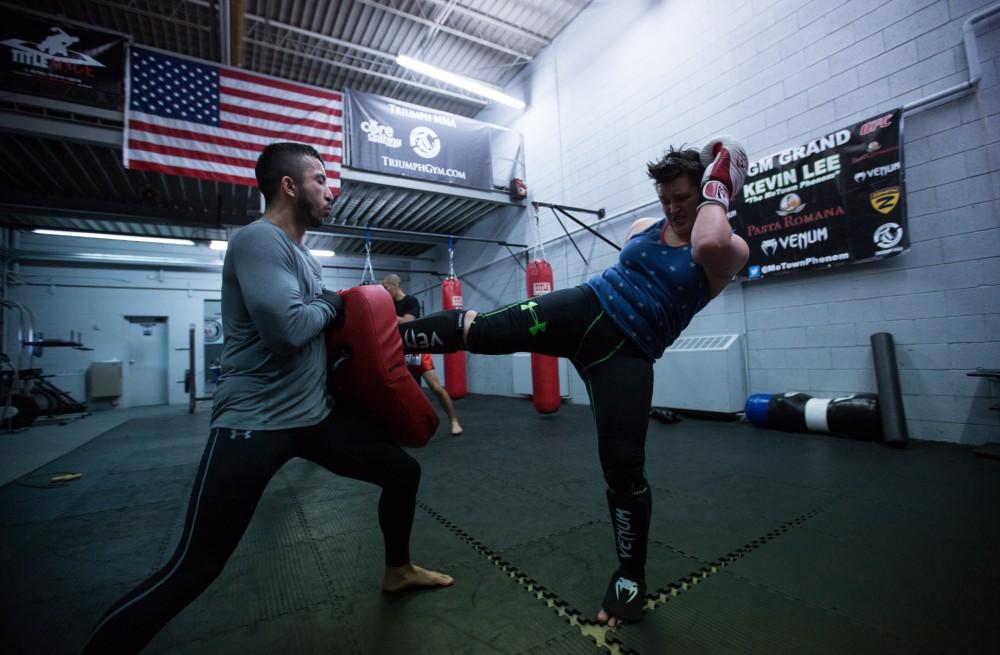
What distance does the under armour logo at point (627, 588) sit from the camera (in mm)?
1353

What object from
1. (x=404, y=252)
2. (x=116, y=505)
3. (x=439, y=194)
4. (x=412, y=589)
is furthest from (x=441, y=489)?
(x=404, y=252)

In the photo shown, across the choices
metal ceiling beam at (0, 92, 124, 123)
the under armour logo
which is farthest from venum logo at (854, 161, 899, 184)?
metal ceiling beam at (0, 92, 124, 123)

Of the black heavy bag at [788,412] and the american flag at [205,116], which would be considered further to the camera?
the american flag at [205,116]

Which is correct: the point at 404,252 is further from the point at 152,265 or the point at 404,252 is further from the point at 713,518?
the point at 713,518

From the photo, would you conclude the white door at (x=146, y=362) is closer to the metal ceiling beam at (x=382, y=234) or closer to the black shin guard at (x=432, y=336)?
the metal ceiling beam at (x=382, y=234)

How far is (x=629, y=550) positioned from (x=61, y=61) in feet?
23.2

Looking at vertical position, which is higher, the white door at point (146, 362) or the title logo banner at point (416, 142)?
the title logo banner at point (416, 142)

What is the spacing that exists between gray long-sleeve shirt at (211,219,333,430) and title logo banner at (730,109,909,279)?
450 cm

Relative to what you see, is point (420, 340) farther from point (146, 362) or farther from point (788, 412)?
point (146, 362)

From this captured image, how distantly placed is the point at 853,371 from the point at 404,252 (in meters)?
10.4

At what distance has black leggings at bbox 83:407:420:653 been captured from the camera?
88cm

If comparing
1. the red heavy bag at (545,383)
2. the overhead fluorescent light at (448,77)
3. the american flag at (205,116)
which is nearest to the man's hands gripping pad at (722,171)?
the red heavy bag at (545,383)

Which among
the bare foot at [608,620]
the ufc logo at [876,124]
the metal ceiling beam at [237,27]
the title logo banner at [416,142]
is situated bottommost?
the bare foot at [608,620]

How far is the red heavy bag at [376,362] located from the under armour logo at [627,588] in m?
0.80
